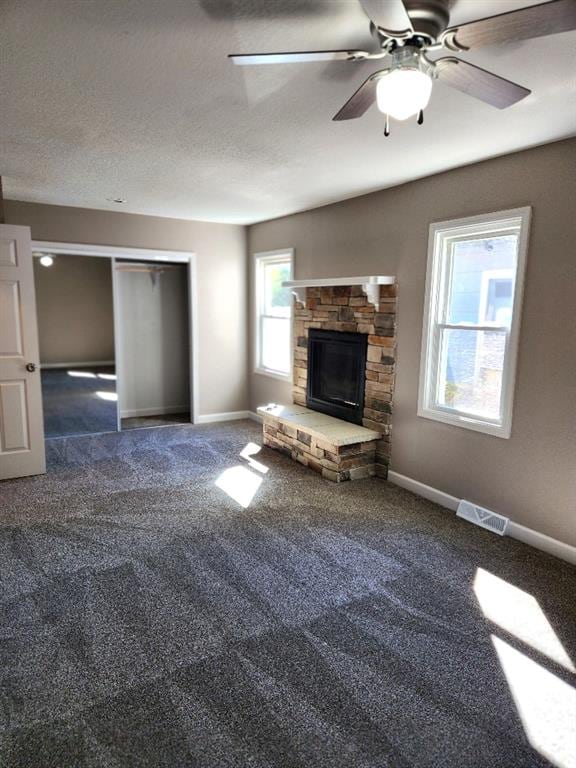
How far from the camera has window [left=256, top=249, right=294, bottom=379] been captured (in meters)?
5.77

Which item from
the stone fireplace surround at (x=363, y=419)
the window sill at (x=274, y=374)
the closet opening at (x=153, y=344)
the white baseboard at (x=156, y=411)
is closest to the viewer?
the stone fireplace surround at (x=363, y=419)

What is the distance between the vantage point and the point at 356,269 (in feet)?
15.0

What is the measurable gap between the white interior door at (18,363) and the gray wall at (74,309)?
265 inches

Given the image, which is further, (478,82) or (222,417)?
(222,417)

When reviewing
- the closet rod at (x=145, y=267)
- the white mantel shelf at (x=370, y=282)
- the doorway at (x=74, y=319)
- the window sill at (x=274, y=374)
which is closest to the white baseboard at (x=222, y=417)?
the window sill at (x=274, y=374)

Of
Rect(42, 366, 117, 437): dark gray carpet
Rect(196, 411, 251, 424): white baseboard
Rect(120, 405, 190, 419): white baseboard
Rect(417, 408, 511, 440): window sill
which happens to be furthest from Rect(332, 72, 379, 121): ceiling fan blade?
Rect(120, 405, 190, 419): white baseboard

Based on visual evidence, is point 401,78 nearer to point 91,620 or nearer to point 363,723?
point 363,723

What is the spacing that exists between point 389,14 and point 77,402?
23.2 feet

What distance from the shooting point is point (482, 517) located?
3441 mm

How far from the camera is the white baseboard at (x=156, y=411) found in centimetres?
652

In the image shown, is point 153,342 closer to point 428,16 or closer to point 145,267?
point 145,267

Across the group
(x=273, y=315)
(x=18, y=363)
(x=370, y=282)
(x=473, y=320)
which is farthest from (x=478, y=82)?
(x=273, y=315)

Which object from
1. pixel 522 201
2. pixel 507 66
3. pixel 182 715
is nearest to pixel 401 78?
pixel 507 66

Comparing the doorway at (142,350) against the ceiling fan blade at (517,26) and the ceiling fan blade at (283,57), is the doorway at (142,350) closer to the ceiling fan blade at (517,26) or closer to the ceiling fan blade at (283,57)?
the ceiling fan blade at (283,57)
